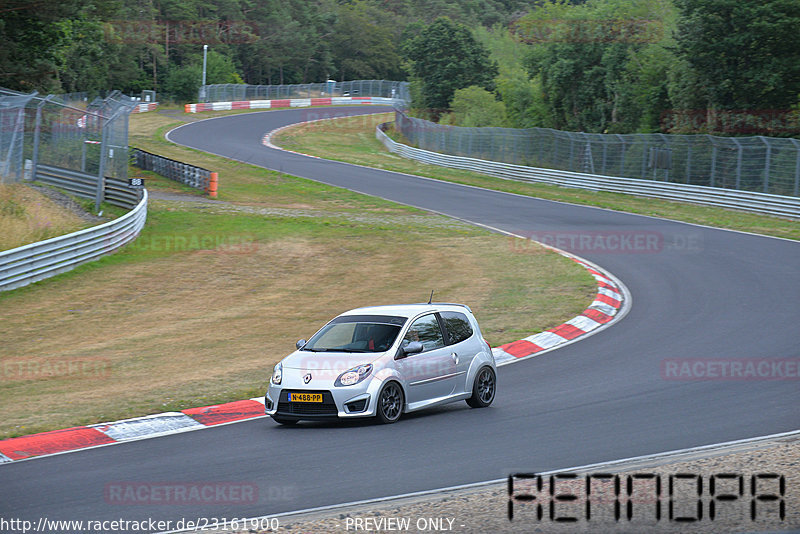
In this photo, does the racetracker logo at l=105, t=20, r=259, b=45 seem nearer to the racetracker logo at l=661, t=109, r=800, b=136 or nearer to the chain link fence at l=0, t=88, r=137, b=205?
the chain link fence at l=0, t=88, r=137, b=205

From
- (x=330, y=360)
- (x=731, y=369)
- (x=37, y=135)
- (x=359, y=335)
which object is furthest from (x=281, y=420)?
(x=37, y=135)

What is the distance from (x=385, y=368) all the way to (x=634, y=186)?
107 ft

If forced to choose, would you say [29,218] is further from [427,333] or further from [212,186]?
[212,186]

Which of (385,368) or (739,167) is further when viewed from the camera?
(739,167)

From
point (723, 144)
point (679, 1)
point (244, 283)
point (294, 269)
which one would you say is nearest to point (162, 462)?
point (244, 283)

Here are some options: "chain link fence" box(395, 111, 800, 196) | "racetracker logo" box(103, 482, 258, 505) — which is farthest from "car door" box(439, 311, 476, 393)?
"chain link fence" box(395, 111, 800, 196)

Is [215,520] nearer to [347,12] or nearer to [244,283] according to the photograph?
[244,283]

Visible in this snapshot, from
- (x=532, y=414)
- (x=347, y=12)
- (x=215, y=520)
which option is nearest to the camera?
(x=215, y=520)

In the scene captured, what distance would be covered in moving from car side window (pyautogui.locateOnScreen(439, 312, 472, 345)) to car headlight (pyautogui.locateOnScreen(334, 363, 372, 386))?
1650mm

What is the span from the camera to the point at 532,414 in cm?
1106

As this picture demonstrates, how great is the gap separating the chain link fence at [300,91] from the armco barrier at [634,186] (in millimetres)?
44391

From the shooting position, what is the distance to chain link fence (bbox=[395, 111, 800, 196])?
112ft

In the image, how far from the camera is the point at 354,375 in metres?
10.6

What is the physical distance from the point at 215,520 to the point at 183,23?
113m
